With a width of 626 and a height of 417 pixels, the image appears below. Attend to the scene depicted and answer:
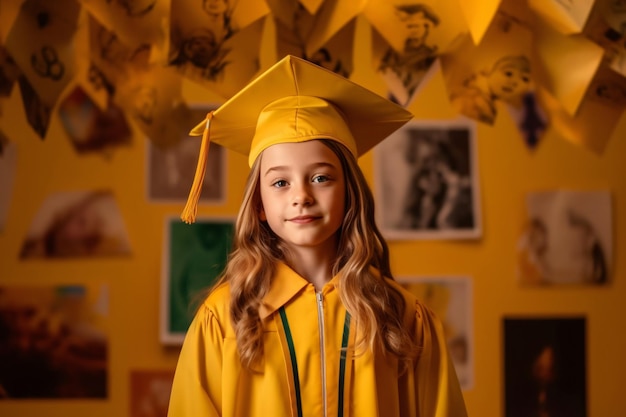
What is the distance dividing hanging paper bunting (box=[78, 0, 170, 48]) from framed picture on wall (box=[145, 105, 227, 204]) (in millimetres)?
715

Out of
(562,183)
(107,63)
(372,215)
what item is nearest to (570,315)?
(562,183)

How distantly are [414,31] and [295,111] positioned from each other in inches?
9.5

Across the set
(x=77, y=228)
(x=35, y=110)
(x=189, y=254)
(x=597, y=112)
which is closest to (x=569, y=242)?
(x=597, y=112)

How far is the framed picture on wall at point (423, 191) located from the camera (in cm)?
195

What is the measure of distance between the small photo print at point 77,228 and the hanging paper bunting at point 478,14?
40.9 inches

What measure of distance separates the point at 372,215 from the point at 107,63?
491 mm

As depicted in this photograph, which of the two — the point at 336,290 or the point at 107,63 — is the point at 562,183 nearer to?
the point at 336,290

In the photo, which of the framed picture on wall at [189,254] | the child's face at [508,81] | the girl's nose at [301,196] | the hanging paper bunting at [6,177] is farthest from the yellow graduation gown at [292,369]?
the hanging paper bunting at [6,177]

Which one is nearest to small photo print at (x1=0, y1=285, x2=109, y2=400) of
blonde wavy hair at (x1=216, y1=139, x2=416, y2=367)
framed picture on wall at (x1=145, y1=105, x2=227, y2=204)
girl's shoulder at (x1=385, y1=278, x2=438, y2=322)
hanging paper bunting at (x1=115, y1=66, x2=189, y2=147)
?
framed picture on wall at (x1=145, y1=105, x2=227, y2=204)

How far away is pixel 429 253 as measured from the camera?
6.44 ft

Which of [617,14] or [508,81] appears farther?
[508,81]

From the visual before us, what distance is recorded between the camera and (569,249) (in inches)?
77.1

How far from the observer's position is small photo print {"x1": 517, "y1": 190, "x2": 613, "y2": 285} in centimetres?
196

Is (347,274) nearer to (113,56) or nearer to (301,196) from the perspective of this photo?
(301,196)
